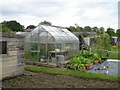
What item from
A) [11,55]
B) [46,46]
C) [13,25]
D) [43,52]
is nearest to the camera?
[11,55]

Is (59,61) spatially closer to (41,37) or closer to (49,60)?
(49,60)

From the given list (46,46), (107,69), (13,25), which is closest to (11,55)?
(46,46)

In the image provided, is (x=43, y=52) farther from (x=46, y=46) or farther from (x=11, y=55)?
(x=11, y=55)

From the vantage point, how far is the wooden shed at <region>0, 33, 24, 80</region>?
18.3 feet

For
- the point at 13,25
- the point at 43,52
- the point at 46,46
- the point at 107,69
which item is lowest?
the point at 107,69

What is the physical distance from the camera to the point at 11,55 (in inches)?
236

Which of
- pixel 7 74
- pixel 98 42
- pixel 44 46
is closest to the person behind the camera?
pixel 7 74

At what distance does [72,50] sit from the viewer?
11.3m

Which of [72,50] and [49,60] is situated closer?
[49,60]

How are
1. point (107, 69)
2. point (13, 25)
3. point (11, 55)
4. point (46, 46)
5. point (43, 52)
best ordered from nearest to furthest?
1. point (11, 55)
2. point (107, 69)
3. point (46, 46)
4. point (43, 52)
5. point (13, 25)

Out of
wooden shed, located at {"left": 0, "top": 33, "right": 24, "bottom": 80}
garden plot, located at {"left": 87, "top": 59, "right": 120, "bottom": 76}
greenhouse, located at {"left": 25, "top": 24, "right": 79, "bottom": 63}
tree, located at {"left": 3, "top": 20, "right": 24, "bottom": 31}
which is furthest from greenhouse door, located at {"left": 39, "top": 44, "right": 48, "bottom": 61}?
tree, located at {"left": 3, "top": 20, "right": 24, "bottom": 31}

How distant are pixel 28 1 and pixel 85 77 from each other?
5619 millimetres

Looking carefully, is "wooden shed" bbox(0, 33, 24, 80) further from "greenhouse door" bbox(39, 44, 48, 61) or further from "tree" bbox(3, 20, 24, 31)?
"tree" bbox(3, 20, 24, 31)

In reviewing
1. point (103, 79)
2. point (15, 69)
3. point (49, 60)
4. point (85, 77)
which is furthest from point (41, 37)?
point (103, 79)
